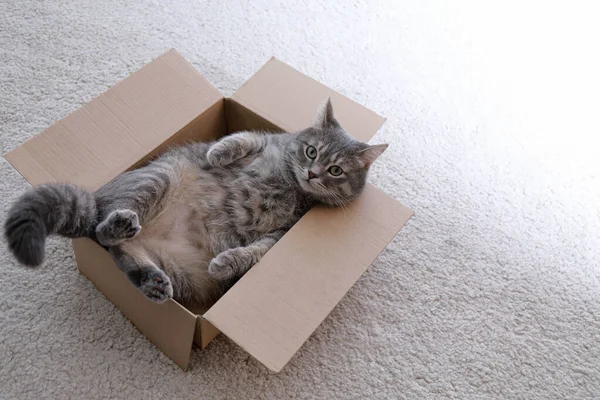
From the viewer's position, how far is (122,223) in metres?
1.44

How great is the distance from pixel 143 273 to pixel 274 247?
34 centimetres

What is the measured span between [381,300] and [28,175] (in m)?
1.12

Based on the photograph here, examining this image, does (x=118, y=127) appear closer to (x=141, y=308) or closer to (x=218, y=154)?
(x=218, y=154)

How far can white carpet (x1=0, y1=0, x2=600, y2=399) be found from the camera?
5.48ft

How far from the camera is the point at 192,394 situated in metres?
1.61

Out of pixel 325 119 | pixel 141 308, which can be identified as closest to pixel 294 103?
pixel 325 119

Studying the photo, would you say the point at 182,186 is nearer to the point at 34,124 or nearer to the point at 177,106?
the point at 177,106

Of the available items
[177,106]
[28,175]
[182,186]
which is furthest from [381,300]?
[28,175]

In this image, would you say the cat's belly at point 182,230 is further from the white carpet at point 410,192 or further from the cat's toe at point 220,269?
the white carpet at point 410,192

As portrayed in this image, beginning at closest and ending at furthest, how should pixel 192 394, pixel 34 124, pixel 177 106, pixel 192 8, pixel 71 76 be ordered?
pixel 192 394, pixel 177 106, pixel 34 124, pixel 71 76, pixel 192 8

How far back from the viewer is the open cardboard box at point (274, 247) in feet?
4.57

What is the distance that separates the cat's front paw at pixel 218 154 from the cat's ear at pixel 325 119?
27 centimetres

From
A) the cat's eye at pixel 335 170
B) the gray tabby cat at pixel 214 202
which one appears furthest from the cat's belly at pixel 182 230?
the cat's eye at pixel 335 170

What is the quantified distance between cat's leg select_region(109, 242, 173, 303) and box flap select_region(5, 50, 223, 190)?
0.22 m
